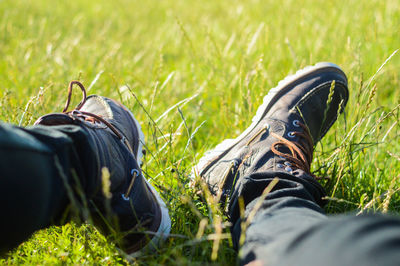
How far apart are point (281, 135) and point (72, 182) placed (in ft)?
3.22

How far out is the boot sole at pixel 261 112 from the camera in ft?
5.67

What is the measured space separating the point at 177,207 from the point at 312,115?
0.84 metres

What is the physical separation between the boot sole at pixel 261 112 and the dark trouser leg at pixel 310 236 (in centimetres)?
50

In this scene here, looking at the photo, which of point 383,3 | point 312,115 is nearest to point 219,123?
point 312,115

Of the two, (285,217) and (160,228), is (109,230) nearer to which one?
(160,228)

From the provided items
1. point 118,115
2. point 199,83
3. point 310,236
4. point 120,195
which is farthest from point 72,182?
point 199,83

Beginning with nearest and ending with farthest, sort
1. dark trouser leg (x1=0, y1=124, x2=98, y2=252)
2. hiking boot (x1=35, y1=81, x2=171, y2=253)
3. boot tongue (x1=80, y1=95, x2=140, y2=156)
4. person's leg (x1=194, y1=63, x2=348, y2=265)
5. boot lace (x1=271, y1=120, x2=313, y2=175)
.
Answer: dark trouser leg (x1=0, y1=124, x2=98, y2=252) < person's leg (x1=194, y1=63, x2=348, y2=265) < hiking boot (x1=35, y1=81, x2=171, y2=253) < boot lace (x1=271, y1=120, x2=313, y2=175) < boot tongue (x1=80, y1=95, x2=140, y2=156)

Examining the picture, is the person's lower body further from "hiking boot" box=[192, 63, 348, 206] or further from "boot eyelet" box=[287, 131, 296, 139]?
"boot eyelet" box=[287, 131, 296, 139]

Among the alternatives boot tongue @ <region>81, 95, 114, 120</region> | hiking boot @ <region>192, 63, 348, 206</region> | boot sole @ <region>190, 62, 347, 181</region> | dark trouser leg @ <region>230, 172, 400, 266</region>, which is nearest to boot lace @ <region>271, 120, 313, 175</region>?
hiking boot @ <region>192, 63, 348, 206</region>

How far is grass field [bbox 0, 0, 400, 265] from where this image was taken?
1.36m

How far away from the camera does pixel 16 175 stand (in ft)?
2.99

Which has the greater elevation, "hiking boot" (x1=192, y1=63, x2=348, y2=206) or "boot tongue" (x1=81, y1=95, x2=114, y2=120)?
"boot tongue" (x1=81, y1=95, x2=114, y2=120)

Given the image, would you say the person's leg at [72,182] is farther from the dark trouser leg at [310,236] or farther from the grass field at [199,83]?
the dark trouser leg at [310,236]

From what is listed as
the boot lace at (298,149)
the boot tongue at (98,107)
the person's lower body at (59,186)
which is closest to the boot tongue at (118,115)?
the boot tongue at (98,107)
